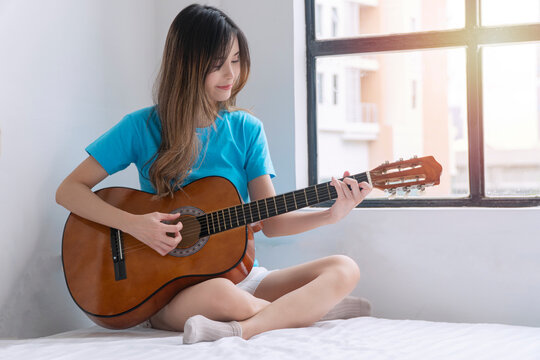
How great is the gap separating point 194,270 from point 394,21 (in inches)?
49.1

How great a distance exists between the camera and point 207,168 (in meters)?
1.67

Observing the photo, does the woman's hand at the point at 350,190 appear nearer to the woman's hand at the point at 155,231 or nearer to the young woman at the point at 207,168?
the young woman at the point at 207,168

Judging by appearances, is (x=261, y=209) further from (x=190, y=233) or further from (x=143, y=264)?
(x=143, y=264)

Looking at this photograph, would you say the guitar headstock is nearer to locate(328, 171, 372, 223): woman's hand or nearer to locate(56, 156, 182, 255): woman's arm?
locate(328, 171, 372, 223): woman's hand

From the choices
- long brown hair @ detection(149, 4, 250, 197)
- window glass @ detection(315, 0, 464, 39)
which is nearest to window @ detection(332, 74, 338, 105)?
window glass @ detection(315, 0, 464, 39)

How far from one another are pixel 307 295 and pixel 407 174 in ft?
1.33

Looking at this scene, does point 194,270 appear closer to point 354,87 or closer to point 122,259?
point 122,259

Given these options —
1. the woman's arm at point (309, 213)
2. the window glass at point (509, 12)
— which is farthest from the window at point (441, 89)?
the woman's arm at point (309, 213)

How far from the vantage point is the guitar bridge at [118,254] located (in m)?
1.48

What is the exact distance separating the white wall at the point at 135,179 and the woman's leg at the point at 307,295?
353 mm

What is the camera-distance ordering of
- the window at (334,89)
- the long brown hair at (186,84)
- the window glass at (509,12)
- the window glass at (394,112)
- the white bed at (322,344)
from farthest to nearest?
the window at (334,89)
the window glass at (394,112)
the window glass at (509,12)
the long brown hair at (186,84)
the white bed at (322,344)

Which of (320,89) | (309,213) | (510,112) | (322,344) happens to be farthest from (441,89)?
(322,344)

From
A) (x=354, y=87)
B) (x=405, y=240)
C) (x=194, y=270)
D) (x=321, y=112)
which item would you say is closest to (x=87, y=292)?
(x=194, y=270)

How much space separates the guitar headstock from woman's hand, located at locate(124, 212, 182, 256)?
53cm
